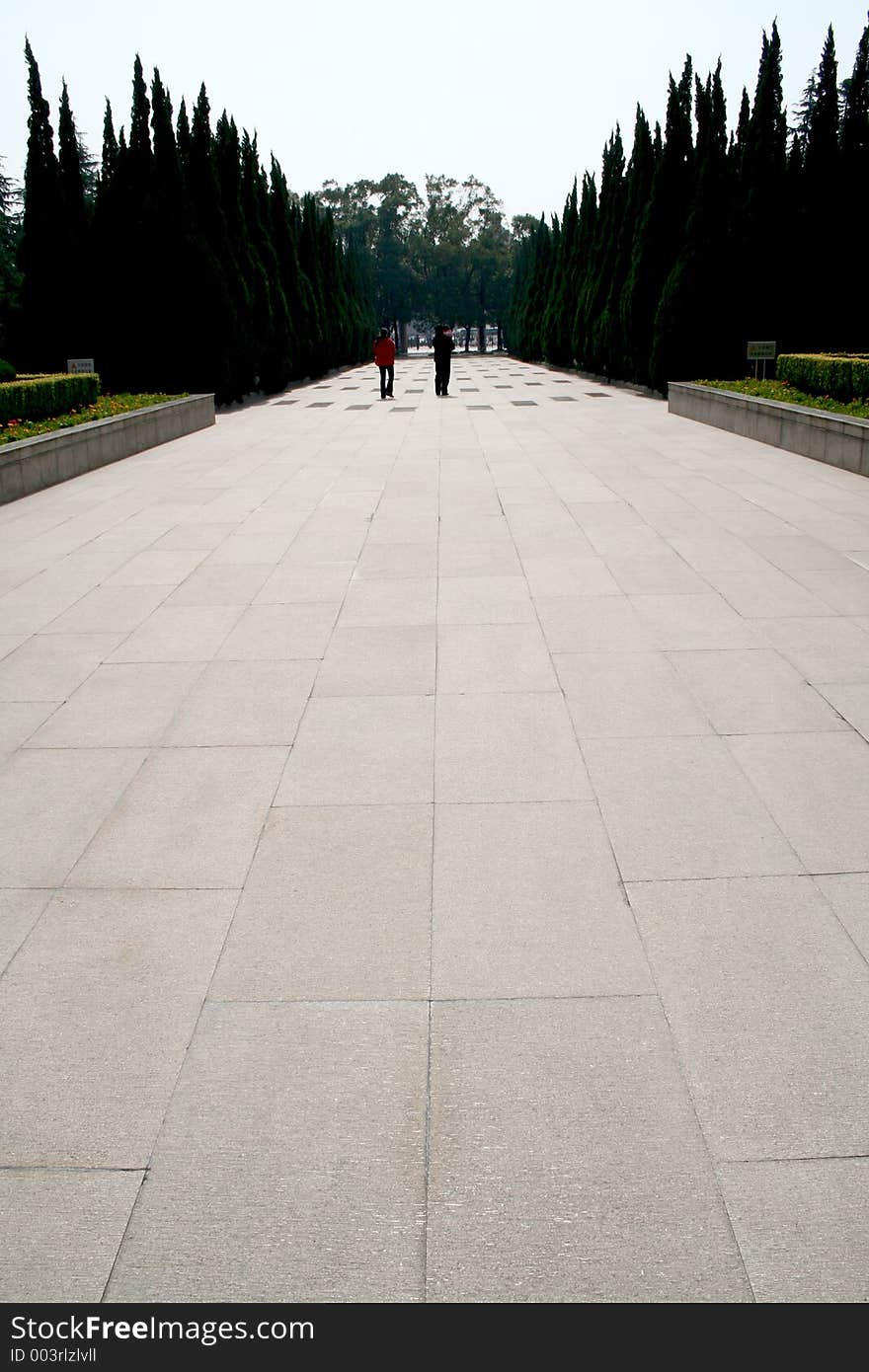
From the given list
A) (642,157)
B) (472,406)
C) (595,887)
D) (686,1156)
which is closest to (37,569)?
(595,887)

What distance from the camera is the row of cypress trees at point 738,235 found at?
82.6ft

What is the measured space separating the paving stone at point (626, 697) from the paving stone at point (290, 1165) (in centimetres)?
258

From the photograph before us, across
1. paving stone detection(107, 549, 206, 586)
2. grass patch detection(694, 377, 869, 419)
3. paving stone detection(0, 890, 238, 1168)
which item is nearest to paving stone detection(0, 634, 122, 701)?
paving stone detection(107, 549, 206, 586)

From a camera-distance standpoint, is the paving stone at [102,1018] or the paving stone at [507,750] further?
the paving stone at [507,750]

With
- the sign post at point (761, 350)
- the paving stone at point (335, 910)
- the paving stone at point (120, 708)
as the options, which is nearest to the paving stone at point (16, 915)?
the paving stone at point (335, 910)

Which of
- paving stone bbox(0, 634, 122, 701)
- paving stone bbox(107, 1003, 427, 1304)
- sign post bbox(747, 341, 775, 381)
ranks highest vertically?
sign post bbox(747, 341, 775, 381)

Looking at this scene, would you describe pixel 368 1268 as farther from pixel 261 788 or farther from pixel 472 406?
pixel 472 406

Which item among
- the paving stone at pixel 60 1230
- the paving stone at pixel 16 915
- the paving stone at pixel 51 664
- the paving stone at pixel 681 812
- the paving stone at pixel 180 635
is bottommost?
the paving stone at pixel 60 1230

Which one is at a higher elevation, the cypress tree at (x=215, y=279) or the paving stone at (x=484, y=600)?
the cypress tree at (x=215, y=279)

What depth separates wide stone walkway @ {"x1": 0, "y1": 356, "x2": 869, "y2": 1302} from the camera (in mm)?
2455

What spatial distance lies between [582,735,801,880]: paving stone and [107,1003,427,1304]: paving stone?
1.33 metres

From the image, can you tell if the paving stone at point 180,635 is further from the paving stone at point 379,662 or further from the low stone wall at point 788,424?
the low stone wall at point 788,424

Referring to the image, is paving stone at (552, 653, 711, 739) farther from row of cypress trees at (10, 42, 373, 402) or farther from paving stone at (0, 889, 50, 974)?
row of cypress trees at (10, 42, 373, 402)

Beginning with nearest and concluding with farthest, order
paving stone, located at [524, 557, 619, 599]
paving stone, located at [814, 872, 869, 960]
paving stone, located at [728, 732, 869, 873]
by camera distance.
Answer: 1. paving stone, located at [814, 872, 869, 960]
2. paving stone, located at [728, 732, 869, 873]
3. paving stone, located at [524, 557, 619, 599]
